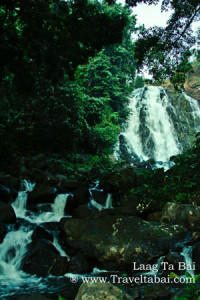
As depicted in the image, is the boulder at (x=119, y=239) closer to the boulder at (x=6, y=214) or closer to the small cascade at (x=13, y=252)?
the small cascade at (x=13, y=252)

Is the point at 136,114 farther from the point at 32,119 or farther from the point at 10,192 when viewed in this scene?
the point at 10,192

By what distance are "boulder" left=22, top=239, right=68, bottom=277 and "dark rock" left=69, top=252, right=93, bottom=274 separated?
0.54 ft

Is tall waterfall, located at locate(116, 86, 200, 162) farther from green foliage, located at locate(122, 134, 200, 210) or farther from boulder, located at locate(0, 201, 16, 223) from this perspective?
boulder, located at locate(0, 201, 16, 223)

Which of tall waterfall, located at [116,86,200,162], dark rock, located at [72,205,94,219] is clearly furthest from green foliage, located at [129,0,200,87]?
tall waterfall, located at [116,86,200,162]

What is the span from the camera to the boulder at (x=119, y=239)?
229 inches

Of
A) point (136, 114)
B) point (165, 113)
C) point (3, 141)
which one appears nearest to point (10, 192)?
point (3, 141)

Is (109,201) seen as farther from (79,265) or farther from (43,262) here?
(43,262)

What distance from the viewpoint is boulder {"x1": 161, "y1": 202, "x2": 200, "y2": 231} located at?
704cm

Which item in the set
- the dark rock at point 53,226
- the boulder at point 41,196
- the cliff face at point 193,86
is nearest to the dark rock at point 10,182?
the boulder at point 41,196

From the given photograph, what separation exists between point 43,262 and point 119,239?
189cm

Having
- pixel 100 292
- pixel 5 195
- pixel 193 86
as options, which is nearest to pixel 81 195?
pixel 5 195

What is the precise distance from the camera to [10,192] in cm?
938

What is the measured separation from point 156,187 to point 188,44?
21.3ft

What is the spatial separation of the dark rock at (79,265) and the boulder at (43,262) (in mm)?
165
